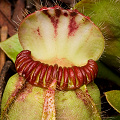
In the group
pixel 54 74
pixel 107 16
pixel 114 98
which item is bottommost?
pixel 114 98

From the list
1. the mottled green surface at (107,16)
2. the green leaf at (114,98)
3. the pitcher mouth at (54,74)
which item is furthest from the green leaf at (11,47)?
the green leaf at (114,98)

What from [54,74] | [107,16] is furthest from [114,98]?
[107,16]

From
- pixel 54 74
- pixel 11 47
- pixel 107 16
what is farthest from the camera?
pixel 11 47

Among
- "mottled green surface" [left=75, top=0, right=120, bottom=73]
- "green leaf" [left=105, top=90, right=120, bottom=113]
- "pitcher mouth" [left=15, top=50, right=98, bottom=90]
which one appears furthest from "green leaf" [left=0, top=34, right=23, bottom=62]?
"green leaf" [left=105, top=90, right=120, bottom=113]

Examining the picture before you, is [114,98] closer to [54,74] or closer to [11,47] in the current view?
[54,74]

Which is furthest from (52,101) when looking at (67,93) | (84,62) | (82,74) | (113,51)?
(113,51)

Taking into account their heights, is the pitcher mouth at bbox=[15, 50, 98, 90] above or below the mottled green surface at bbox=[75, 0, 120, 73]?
below

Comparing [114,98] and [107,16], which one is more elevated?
[107,16]

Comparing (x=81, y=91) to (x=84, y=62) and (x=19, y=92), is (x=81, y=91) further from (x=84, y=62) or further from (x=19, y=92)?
(x=19, y=92)

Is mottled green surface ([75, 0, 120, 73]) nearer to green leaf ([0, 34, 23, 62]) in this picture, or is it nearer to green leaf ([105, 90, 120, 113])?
green leaf ([105, 90, 120, 113])
